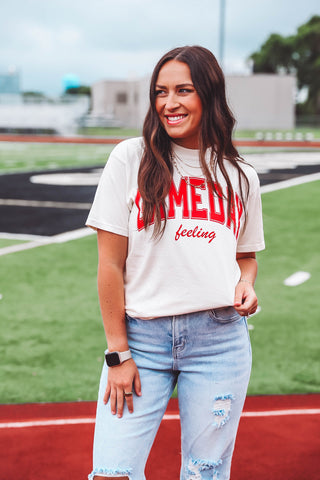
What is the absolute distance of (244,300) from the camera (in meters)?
1.98

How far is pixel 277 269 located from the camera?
22.7 feet

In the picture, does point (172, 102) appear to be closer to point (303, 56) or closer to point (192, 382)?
point (192, 382)

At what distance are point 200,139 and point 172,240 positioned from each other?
1.14 ft

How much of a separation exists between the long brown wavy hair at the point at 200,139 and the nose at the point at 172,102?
0.07 m

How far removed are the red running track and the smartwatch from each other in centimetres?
136

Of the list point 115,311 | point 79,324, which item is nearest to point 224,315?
point 115,311

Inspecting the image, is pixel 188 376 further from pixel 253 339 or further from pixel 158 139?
pixel 253 339

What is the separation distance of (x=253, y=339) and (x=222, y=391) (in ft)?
10.0

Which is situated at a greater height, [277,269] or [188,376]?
[188,376]

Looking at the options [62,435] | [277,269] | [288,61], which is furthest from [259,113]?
[62,435]

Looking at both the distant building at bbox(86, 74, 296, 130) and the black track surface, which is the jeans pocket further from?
the distant building at bbox(86, 74, 296, 130)

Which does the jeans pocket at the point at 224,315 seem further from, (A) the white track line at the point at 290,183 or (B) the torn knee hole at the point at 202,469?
(A) the white track line at the point at 290,183

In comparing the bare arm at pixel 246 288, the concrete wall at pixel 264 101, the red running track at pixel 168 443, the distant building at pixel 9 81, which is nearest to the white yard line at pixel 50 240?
the red running track at pixel 168 443

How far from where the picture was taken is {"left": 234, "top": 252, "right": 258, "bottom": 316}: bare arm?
6.40 ft
